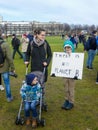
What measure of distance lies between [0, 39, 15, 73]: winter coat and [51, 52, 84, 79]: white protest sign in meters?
1.21

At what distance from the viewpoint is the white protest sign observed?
23.3ft

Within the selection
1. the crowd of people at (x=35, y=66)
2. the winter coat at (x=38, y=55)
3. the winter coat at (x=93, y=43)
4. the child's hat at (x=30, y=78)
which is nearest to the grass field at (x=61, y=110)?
the crowd of people at (x=35, y=66)

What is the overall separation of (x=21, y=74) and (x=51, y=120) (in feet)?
20.4

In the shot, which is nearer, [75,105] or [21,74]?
[75,105]

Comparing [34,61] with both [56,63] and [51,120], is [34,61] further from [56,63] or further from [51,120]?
[51,120]

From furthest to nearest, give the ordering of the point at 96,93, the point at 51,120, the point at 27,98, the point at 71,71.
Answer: the point at 96,93 < the point at 71,71 < the point at 51,120 < the point at 27,98

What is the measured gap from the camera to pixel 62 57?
7.26m

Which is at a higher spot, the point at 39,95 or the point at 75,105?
the point at 39,95

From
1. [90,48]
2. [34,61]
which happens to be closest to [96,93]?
[34,61]

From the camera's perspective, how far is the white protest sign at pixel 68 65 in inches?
279

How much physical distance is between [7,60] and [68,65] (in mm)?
1721

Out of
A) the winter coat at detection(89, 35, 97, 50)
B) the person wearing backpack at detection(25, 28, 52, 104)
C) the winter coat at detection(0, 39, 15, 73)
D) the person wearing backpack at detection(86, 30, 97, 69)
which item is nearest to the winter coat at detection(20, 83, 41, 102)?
the person wearing backpack at detection(25, 28, 52, 104)

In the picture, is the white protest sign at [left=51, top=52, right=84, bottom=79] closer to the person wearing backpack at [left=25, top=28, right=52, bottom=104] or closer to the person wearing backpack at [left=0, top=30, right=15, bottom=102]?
the person wearing backpack at [left=25, top=28, right=52, bottom=104]

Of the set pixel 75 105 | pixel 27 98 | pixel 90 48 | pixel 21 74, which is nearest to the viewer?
pixel 27 98
